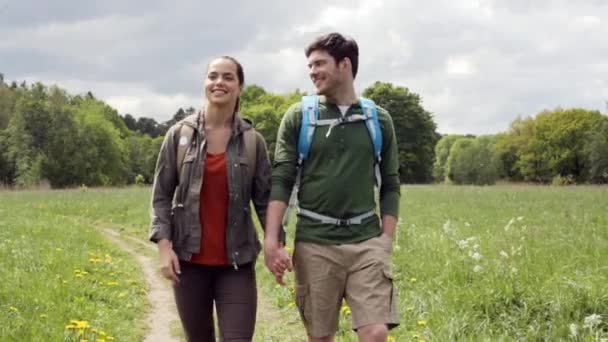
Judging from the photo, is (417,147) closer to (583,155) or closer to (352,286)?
(583,155)

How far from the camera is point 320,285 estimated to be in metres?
4.07

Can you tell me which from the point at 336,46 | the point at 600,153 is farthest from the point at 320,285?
the point at 600,153

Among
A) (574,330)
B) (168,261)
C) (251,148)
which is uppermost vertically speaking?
(251,148)

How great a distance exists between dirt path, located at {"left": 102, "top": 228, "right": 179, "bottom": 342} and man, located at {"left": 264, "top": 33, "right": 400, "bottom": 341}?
329cm

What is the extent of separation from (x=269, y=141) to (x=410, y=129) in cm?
1522

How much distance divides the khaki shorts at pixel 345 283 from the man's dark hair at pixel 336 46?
112 cm

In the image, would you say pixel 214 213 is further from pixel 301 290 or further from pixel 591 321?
pixel 591 321

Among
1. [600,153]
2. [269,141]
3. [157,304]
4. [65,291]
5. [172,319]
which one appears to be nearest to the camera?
[65,291]

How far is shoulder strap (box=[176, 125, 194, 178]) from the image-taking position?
4082mm

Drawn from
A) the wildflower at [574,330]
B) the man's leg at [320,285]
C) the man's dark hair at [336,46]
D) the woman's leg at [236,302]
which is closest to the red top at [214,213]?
the woman's leg at [236,302]

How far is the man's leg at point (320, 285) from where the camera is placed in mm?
4016

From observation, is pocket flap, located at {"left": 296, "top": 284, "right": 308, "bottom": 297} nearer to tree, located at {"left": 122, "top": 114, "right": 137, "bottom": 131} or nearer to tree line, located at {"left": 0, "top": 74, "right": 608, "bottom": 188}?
tree line, located at {"left": 0, "top": 74, "right": 608, "bottom": 188}

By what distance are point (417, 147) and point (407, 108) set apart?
435 cm

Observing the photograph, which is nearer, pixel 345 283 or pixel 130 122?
pixel 345 283
